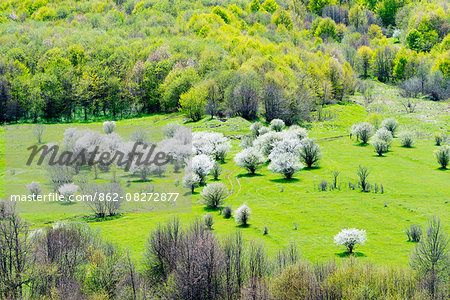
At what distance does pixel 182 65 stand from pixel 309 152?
7021 centimetres

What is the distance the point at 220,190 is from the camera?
5634 centimetres

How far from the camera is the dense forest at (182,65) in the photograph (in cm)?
11238

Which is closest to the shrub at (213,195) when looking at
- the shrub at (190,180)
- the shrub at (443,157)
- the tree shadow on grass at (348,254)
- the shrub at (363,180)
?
the shrub at (190,180)

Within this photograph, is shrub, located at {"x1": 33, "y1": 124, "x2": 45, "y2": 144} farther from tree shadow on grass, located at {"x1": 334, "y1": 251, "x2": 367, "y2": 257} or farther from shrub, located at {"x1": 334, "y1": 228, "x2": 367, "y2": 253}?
tree shadow on grass, located at {"x1": 334, "y1": 251, "x2": 367, "y2": 257}

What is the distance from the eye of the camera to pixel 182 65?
133 m

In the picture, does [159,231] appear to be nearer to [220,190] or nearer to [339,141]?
[220,190]

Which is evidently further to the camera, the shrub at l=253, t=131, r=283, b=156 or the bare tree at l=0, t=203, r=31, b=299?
the shrub at l=253, t=131, r=283, b=156

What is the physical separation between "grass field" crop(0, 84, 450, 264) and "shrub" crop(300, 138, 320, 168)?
5.64 ft

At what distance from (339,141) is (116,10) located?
447ft

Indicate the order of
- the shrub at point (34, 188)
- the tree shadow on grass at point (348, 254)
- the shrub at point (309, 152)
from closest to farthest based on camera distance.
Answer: the tree shadow on grass at point (348, 254), the shrub at point (34, 188), the shrub at point (309, 152)

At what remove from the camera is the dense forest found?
112375 millimetres

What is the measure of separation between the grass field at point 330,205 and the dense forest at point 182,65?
2636 cm
